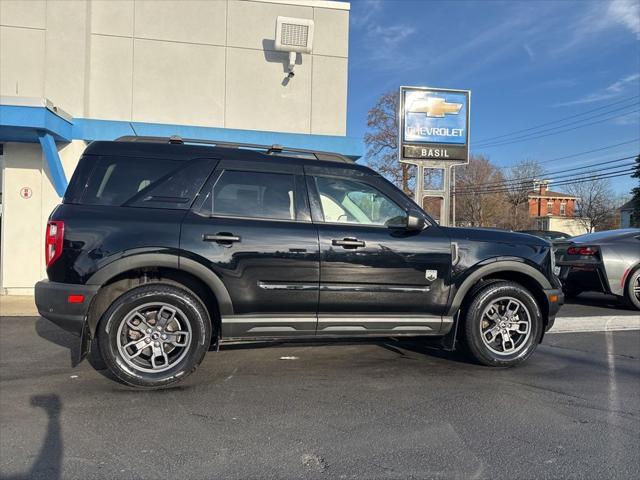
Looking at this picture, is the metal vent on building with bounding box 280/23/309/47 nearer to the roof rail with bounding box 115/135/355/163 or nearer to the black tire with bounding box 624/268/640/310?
the roof rail with bounding box 115/135/355/163

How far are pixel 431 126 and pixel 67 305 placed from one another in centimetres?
919

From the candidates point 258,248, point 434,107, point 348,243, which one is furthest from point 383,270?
point 434,107

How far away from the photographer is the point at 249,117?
35.2 ft

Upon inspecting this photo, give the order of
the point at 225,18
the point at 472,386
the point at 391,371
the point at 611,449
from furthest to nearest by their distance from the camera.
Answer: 1. the point at 225,18
2. the point at 391,371
3. the point at 472,386
4. the point at 611,449

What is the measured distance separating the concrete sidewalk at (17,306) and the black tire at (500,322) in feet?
21.3

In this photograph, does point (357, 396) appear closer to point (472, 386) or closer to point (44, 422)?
point (472, 386)

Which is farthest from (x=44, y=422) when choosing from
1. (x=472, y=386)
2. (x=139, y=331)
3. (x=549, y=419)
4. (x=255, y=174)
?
(x=549, y=419)

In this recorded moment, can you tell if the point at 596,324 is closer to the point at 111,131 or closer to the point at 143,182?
the point at 143,182

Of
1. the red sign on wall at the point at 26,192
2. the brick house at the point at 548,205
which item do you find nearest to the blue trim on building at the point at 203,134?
the red sign on wall at the point at 26,192

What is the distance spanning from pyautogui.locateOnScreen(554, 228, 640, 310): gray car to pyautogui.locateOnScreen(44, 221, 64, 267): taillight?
25.8 feet

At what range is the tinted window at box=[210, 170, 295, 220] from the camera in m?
4.28

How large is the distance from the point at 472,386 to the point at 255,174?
8.91ft

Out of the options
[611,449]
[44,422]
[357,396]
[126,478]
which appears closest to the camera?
[126,478]

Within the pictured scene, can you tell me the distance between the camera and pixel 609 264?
8047 mm
